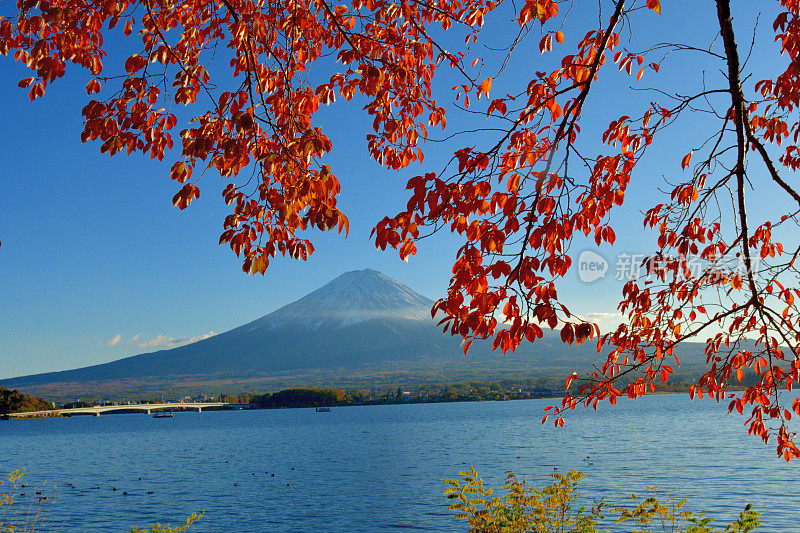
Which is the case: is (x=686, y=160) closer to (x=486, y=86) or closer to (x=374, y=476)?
(x=486, y=86)

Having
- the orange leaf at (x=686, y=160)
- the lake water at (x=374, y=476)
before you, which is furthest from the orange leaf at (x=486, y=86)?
the lake water at (x=374, y=476)

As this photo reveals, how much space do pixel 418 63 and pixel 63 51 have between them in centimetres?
315

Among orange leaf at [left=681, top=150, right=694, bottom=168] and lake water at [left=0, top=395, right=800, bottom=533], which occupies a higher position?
orange leaf at [left=681, top=150, right=694, bottom=168]

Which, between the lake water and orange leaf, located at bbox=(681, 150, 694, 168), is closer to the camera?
orange leaf, located at bbox=(681, 150, 694, 168)

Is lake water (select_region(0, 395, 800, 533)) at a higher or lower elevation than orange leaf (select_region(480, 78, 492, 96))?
lower

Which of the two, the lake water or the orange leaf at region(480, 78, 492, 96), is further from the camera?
the lake water

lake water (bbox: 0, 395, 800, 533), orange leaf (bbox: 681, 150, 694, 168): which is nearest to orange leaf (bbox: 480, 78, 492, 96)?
orange leaf (bbox: 681, 150, 694, 168)

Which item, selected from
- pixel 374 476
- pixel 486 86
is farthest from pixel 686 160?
pixel 374 476

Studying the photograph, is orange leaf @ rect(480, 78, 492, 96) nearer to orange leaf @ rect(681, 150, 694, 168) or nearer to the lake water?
orange leaf @ rect(681, 150, 694, 168)

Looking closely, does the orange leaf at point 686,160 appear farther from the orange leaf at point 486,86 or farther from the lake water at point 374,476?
the lake water at point 374,476

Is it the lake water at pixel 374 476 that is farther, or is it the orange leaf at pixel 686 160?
the lake water at pixel 374 476

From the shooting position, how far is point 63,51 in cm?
511

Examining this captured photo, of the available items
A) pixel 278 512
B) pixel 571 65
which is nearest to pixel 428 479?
pixel 278 512

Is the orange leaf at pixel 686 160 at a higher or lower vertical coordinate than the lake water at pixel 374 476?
higher
